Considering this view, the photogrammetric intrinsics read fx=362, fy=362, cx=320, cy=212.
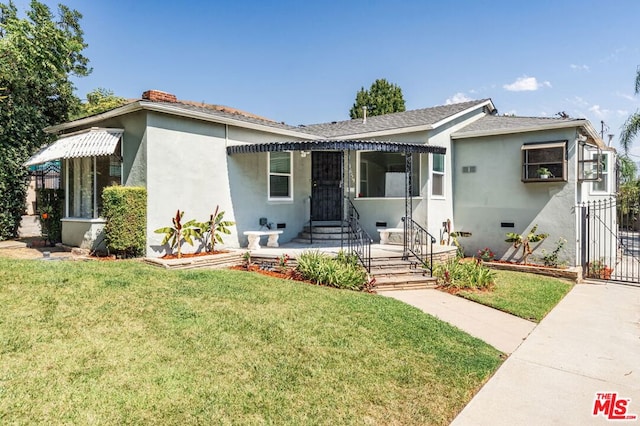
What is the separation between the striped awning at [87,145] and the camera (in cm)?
1024

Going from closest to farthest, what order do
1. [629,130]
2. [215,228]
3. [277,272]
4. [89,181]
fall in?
[277,272] → [215,228] → [89,181] → [629,130]

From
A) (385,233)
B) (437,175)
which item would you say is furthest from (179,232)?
(437,175)

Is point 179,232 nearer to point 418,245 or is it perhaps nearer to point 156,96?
point 156,96

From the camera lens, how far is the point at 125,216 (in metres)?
9.67

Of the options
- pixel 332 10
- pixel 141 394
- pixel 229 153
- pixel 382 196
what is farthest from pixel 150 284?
pixel 332 10

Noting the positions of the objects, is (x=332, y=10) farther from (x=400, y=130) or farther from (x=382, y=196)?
(x=382, y=196)

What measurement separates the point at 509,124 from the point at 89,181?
1460 centimetres

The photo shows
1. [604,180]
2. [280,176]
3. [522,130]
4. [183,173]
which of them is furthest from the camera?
[604,180]

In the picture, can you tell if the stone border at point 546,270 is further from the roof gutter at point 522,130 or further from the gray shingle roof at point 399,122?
the gray shingle roof at point 399,122

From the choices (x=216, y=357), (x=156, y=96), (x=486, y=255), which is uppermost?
(x=156, y=96)

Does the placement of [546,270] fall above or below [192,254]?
below

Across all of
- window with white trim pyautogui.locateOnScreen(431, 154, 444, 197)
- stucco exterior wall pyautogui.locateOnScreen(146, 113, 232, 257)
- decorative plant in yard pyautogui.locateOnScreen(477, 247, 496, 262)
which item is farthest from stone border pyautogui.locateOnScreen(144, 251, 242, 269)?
decorative plant in yard pyautogui.locateOnScreen(477, 247, 496, 262)

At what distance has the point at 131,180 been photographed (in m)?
10.4

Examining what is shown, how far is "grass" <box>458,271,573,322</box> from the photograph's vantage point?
7711 millimetres
